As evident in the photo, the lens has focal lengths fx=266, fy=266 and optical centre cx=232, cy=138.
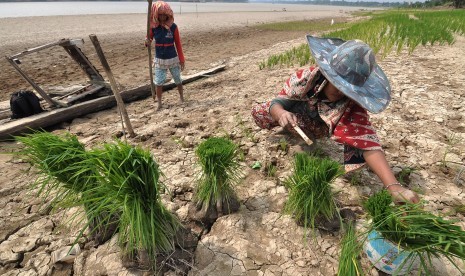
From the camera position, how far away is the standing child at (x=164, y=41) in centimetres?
366

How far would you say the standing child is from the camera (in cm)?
366

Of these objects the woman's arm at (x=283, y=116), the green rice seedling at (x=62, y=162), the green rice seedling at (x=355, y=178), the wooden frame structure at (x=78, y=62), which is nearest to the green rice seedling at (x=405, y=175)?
the green rice seedling at (x=355, y=178)

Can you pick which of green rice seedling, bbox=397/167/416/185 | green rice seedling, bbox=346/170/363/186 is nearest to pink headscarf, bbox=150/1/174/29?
green rice seedling, bbox=346/170/363/186

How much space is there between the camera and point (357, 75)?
5.84 ft

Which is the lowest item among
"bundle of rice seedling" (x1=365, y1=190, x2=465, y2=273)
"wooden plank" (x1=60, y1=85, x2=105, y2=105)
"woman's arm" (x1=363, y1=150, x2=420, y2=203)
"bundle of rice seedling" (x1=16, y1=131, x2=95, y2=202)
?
"wooden plank" (x1=60, y1=85, x2=105, y2=105)

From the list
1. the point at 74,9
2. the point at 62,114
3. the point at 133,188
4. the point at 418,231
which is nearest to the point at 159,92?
the point at 62,114

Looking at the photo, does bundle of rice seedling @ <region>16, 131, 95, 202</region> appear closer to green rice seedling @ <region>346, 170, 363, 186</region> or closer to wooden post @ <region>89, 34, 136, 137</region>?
wooden post @ <region>89, 34, 136, 137</region>

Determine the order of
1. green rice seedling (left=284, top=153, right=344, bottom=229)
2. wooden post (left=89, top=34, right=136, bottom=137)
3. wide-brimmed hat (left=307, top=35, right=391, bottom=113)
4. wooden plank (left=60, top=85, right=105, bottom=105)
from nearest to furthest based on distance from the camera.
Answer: green rice seedling (left=284, top=153, right=344, bottom=229) < wide-brimmed hat (left=307, top=35, right=391, bottom=113) < wooden post (left=89, top=34, right=136, bottom=137) < wooden plank (left=60, top=85, right=105, bottom=105)

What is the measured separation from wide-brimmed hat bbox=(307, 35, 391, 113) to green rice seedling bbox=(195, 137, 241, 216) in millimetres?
840

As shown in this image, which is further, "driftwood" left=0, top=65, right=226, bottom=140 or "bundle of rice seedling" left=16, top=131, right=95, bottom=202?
"driftwood" left=0, top=65, right=226, bottom=140

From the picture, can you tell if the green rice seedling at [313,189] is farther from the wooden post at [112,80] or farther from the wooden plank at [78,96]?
the wooden plank at [78,96]

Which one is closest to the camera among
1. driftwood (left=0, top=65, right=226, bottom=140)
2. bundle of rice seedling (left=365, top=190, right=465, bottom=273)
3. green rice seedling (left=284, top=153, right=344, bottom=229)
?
bundle of rice seedling (left=365, top=190, right=465, bottom=273)

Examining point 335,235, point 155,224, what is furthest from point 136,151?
point 335,235

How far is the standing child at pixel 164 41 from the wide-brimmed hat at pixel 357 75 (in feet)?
8.42
